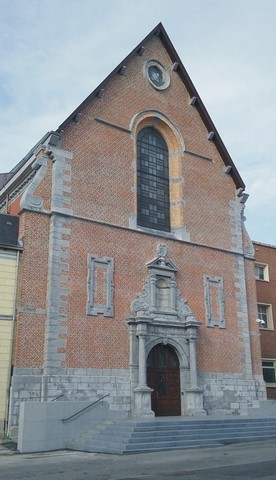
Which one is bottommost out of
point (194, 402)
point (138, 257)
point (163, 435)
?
point (163, 435)

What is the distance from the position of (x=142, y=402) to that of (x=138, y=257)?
5.26 meters

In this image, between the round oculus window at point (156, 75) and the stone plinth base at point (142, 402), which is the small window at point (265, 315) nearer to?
the stone plinth base at point (142, 402)

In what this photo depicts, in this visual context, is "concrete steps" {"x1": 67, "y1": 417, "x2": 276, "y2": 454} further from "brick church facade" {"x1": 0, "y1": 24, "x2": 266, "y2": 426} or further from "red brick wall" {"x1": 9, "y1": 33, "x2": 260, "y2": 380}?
"red brick wall" {"x1": 9, "y1": 33, "x2": 260, "y2": 380}

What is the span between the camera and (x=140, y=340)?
17641 mm

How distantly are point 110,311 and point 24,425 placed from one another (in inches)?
200

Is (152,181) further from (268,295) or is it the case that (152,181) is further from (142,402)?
(268,295)

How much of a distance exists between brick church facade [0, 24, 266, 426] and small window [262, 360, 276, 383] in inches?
159

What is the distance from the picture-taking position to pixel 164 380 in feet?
60.8

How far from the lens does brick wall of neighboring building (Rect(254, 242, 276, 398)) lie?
82.0 feet

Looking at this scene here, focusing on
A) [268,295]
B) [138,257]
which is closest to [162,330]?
[138,257]

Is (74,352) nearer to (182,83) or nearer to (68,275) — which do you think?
(68,275)

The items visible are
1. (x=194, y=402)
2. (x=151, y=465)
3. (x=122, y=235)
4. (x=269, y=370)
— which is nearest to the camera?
(x=151, y=465)

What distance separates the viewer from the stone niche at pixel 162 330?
17375 millimetres

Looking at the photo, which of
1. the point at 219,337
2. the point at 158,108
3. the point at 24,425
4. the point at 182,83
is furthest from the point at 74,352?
the point at 182,83
